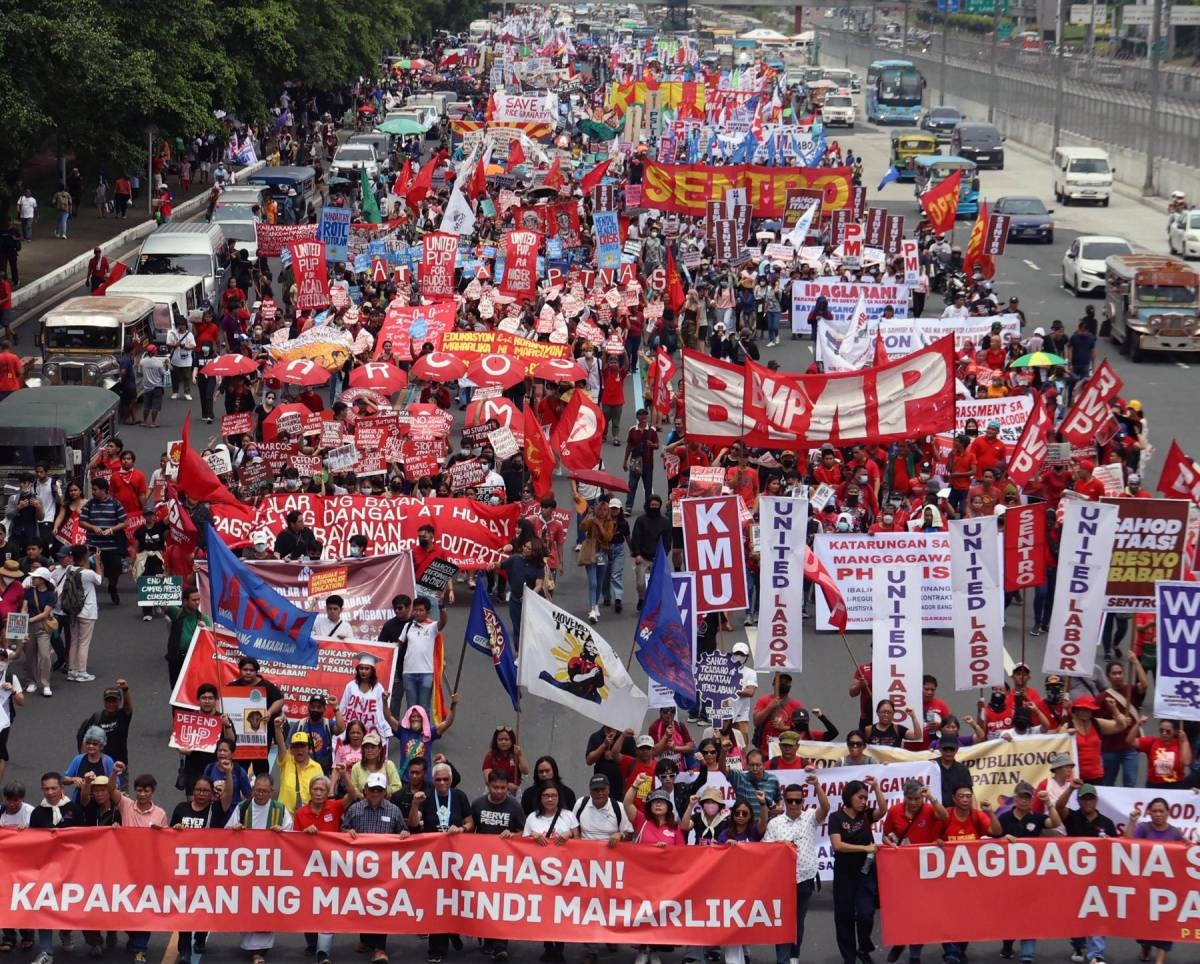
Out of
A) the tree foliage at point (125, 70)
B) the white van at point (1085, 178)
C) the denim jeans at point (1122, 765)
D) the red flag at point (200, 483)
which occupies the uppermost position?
the tree foliage at point (125, 70)

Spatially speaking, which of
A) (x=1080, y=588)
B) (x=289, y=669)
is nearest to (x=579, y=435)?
(x=289, y=669)

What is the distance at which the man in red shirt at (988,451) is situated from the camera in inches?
946

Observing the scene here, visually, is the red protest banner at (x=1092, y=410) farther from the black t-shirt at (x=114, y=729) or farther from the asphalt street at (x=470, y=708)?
the black t-shirt at (x=114, y=729)

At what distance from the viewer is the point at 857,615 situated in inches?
757

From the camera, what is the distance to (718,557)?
17562mm

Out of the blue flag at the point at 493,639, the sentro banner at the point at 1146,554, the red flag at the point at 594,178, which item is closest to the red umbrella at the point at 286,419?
the blue flag at the point at 493,639

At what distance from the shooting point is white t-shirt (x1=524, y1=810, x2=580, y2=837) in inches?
539

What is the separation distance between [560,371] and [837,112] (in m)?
65.1

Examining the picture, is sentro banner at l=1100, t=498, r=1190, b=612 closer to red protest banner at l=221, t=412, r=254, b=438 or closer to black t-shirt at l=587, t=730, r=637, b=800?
black t-shirt at l=587, t=730, r=637, b=800

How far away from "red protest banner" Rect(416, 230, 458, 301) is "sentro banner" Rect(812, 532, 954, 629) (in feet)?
49.4

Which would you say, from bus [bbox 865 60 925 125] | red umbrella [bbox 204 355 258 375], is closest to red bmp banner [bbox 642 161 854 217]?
red umbrella [bbox 204 355 258 375]

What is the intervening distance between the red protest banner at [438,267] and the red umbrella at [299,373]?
19.1ft

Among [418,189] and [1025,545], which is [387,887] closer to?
[1025,545]

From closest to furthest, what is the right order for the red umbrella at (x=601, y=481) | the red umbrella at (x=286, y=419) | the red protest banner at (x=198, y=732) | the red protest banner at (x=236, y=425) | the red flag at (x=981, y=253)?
the red protest banner at (x=198, y=732), the red umbrella at (x=601, y=481), the red umbrella at (x=286, y=419), the red protest banner at (x=236, y=425), the red flag at (x=981, y=253)
